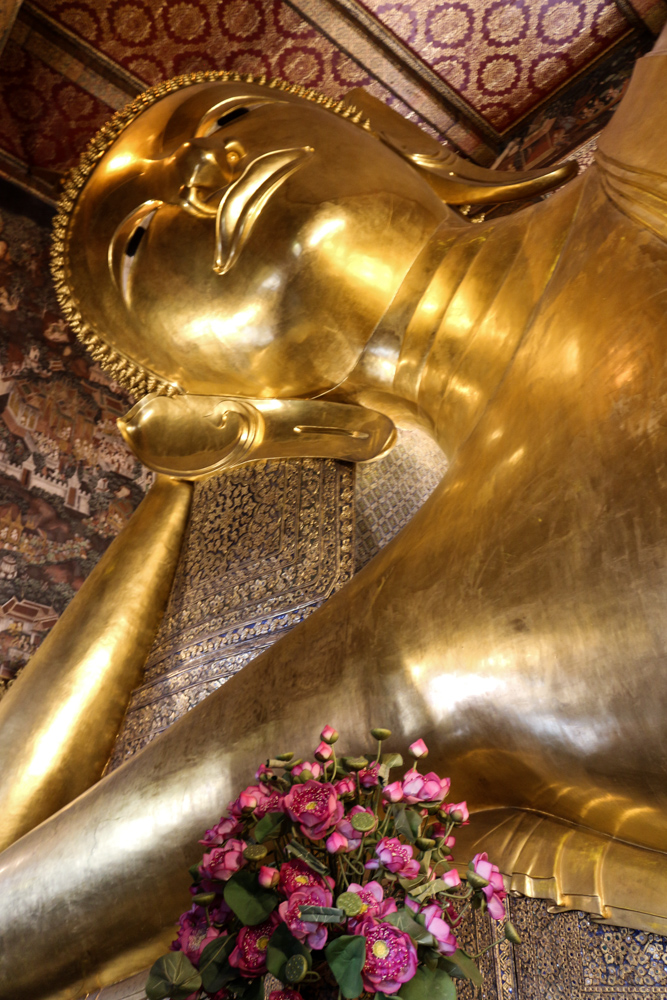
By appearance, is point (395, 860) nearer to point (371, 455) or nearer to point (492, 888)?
point (492, 888)

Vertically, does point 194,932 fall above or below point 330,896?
below

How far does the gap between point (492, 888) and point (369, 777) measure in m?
0.15

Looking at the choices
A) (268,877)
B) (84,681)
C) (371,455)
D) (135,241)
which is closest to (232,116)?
(135,241)

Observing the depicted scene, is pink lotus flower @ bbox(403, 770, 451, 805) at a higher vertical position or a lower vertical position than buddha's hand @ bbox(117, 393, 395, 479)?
higher

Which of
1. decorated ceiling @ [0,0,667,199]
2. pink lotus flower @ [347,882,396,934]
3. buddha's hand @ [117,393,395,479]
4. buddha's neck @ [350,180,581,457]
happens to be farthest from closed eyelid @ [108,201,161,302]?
decorated ceiling @ [0,0,667,199]

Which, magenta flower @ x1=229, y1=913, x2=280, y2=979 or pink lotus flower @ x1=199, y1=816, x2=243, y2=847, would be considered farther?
pink lotus flower @ x1=199, y1=816, x2=243, y2=847

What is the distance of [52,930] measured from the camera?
118cm

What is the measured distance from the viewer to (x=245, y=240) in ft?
5.52

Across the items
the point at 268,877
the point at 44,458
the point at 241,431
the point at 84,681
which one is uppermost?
the point at 268,877

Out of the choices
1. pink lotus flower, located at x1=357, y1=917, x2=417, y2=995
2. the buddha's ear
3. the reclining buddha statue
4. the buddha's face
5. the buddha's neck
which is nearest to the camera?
pink lotus flower, located at x1=357, y1=917, x2=417, y2=995

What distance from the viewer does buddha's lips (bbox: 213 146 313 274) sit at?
1.68m

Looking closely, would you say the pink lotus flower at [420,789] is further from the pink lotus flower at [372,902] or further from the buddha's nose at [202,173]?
the buddha's nose at [202,173]

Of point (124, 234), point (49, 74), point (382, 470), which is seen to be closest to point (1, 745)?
point (382, 470)

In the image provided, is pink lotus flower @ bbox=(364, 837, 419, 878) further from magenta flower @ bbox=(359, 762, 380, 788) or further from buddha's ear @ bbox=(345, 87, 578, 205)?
buddha's ear @ bbox=(345, 87, 578, 205)
